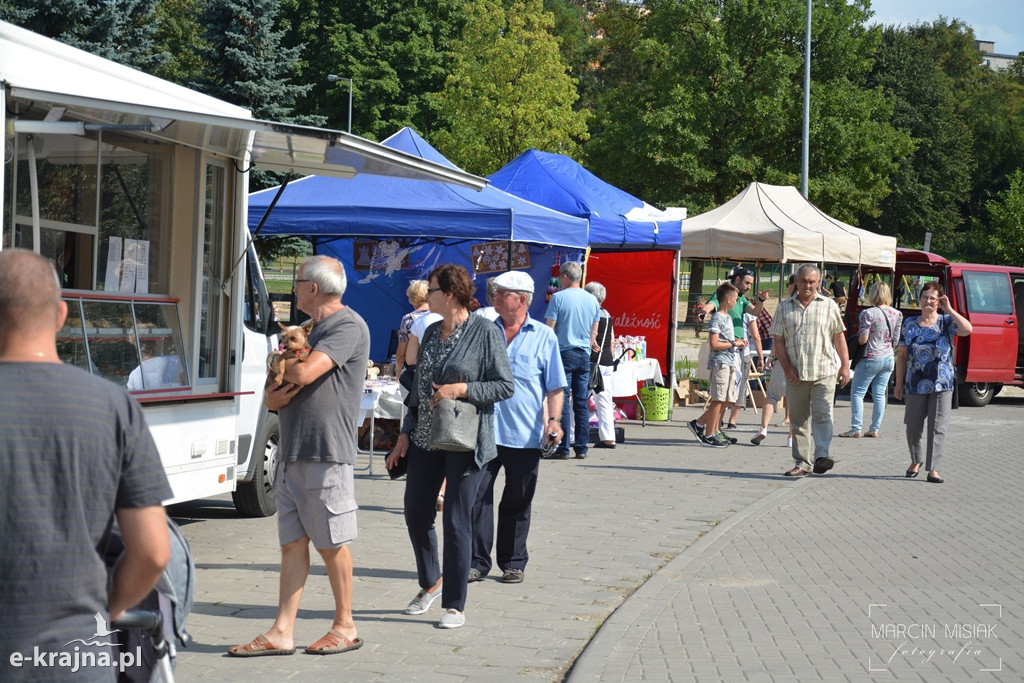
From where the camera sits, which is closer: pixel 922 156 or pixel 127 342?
pixel 127 342

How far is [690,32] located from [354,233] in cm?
3174

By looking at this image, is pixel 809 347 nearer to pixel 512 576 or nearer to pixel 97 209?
pixel 512 576

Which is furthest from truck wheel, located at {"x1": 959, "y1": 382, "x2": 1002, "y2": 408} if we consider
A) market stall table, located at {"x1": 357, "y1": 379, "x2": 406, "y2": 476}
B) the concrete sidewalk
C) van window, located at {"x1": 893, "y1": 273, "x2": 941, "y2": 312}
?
market stall table, located at {"x1": 357, "y1": 379, "x2": 406, "y2": 476}

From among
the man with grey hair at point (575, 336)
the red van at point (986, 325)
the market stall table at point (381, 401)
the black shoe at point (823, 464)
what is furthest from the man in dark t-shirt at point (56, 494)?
the red van at point (986, 325)

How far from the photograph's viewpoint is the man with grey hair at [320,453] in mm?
5297

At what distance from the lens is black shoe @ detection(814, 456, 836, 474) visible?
37.6 ft

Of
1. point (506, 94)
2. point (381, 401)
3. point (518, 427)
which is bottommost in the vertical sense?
point (381, 401)

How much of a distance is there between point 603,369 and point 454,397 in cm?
775

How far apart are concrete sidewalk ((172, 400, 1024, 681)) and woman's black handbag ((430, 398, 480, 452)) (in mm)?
928

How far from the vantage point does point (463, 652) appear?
5.52 metres

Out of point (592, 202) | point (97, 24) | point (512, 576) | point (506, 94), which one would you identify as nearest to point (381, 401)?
point (512, 576)

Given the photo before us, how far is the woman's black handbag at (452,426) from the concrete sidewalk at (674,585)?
3.05 ft

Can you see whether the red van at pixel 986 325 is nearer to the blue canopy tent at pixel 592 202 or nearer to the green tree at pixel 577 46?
the blue canopy tent at pixel 592 202

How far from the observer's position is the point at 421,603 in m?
6.17
